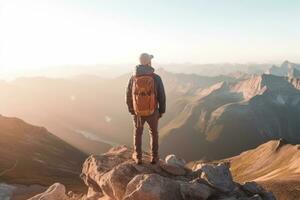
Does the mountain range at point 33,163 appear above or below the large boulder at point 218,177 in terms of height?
below

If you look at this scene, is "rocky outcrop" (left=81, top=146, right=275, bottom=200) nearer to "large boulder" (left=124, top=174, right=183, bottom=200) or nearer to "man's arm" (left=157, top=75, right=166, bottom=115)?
"large boulder" (left=124, top=174, right=183, bottom=200)

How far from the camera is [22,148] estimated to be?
171 m

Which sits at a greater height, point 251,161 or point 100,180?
point 100,180

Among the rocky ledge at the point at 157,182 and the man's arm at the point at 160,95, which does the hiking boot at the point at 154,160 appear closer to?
the rocky ledge at the point at 157,182

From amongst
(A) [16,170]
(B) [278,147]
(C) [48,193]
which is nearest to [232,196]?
(C) [48,193]

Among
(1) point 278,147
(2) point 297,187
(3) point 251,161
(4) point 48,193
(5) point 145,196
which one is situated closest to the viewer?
(5) point 145,196

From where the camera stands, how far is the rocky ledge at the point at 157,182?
20.7 m

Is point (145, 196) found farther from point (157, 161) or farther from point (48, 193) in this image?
point (48, 193)

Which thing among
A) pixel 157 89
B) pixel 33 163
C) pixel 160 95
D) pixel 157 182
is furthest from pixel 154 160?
pixel 33 163

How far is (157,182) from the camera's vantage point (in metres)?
20.7

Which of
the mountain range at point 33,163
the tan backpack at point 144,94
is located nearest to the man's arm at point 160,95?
the tan backpack at point 144,94

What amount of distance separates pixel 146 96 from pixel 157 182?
183 inches

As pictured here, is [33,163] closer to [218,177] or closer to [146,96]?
[218,177]

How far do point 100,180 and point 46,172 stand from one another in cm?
11668
